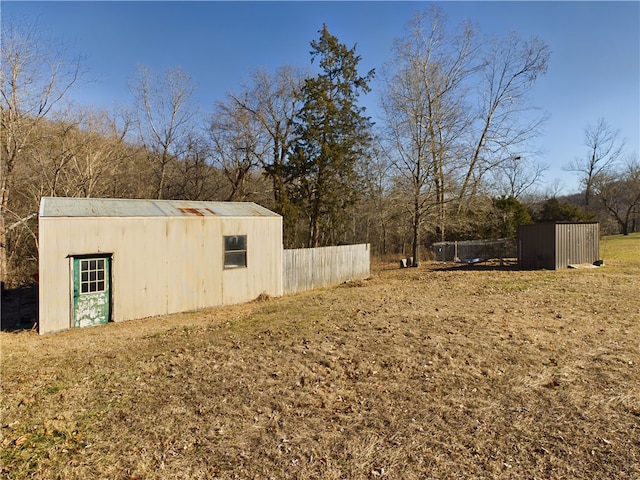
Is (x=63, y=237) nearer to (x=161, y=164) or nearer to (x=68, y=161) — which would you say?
(x=68, y=161)

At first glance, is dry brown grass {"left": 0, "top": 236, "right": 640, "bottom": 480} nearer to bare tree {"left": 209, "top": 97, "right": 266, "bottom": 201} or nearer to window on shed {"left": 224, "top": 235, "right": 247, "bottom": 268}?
window on shed {"left": 224, "top": 235, "right": 247, "bottom": 268}

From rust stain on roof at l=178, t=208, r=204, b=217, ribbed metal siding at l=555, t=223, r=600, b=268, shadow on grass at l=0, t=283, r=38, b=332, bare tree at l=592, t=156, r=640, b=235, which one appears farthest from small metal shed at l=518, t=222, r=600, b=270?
bare tree at l=592, t=156, r=640, b=235

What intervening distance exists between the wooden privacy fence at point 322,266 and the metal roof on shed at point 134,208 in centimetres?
222

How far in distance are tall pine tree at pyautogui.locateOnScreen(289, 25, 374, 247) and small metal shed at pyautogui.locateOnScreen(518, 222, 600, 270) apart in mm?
9275

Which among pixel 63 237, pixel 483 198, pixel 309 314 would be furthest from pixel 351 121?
pixel 63 237

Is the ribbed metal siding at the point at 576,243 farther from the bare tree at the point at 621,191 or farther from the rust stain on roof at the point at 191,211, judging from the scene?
the bare tree at the point at 621,191

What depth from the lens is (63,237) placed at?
8.95m

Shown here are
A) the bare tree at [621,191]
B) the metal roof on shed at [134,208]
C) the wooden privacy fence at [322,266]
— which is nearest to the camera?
the metal roof on shed at [134,208]

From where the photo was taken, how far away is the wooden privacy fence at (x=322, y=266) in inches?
562

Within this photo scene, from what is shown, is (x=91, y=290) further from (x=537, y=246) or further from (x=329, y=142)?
(x=537, y=246)

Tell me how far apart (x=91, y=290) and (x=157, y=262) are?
5.65 ft

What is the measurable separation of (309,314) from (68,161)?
15091 mm

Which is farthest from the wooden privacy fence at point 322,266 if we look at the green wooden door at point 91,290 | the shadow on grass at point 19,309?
the shadow on grass at point 19,309

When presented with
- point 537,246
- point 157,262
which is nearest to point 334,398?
point 157,262
